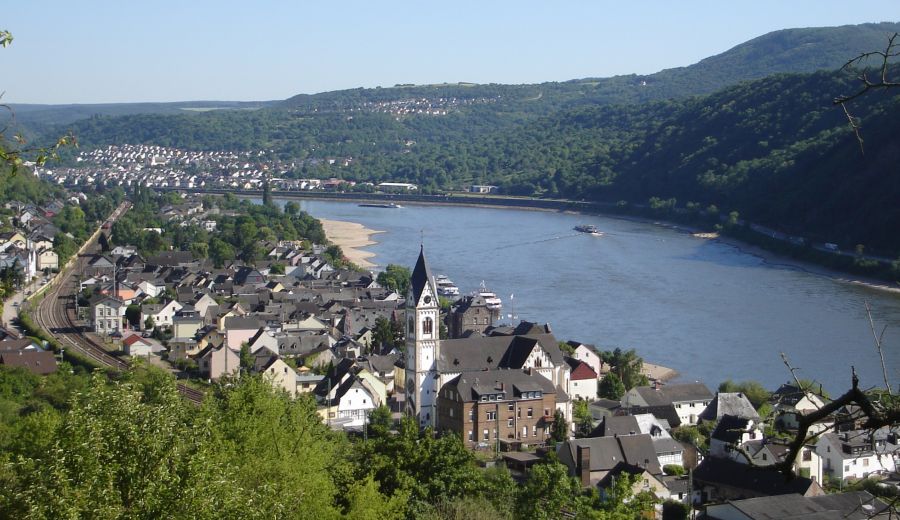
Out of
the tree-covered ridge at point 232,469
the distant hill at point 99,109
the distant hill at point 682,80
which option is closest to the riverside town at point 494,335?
the tree-covered ridge at point 232,469

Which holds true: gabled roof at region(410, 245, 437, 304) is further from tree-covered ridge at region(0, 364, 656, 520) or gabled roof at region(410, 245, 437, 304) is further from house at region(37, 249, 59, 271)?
house at region(37, 249, 59, 271)

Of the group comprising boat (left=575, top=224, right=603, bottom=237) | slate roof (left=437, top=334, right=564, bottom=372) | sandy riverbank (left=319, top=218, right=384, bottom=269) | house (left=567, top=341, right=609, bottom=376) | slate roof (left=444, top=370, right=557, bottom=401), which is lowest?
sandy riverbank (left=319, top=218, right=384, bottom=269)

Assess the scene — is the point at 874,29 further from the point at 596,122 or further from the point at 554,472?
the point at 554,472

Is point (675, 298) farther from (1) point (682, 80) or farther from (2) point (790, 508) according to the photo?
(1) point (682, 80)

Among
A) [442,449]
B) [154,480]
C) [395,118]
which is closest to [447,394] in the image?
[442,449]

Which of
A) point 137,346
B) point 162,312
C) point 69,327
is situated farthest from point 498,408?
point 69,327

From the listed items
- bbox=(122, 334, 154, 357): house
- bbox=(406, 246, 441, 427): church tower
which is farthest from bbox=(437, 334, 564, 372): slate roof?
bbox=(122, 334, 154, 357): house
